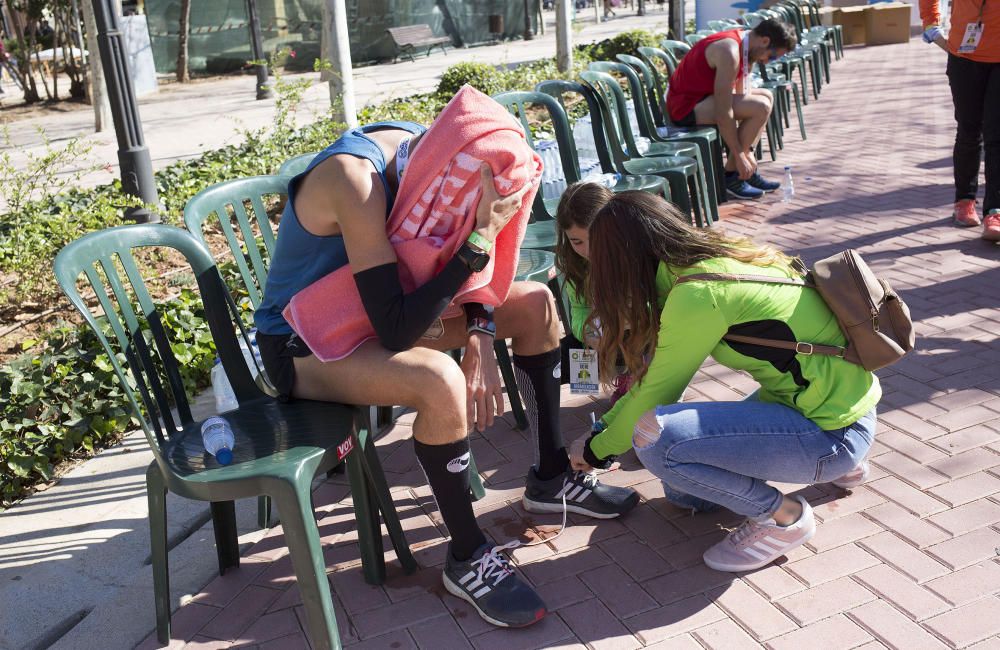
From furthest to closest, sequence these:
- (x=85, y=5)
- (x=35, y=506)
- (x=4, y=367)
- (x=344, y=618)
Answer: (x=85, y=5) < (x=4, y=367) < (x=35, y=506) < (x=344, y=618)

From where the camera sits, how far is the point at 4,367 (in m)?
3.66

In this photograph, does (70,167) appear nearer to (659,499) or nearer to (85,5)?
(85,5)

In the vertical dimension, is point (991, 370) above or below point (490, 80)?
below

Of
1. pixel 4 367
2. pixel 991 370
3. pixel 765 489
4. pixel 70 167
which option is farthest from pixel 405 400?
pixel 70 167

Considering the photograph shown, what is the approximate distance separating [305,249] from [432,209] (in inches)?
13.9

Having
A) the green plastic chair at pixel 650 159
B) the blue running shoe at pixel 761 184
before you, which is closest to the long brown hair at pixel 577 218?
the green plastic chair at pixel 650 159

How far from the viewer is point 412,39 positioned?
2141cm

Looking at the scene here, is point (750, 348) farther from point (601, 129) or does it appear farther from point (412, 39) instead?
point (412, 39)

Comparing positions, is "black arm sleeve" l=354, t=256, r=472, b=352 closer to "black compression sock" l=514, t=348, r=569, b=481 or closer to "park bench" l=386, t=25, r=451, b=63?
"black compression sock" l=514, t=348, r=569, b=481

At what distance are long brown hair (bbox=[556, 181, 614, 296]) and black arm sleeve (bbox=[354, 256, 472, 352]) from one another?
0.46 meters

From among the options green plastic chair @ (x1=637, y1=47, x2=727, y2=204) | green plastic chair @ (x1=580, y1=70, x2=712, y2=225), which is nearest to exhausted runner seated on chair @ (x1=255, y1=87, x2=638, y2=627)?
green plastic chair @ (x1=580, y1=70, x2=712, y2=225)

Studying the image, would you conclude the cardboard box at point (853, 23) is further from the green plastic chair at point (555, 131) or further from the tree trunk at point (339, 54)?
the green plastic chair at point (555, 131)

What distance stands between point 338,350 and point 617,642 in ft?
3.36

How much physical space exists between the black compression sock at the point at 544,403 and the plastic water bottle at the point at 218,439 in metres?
0.90
